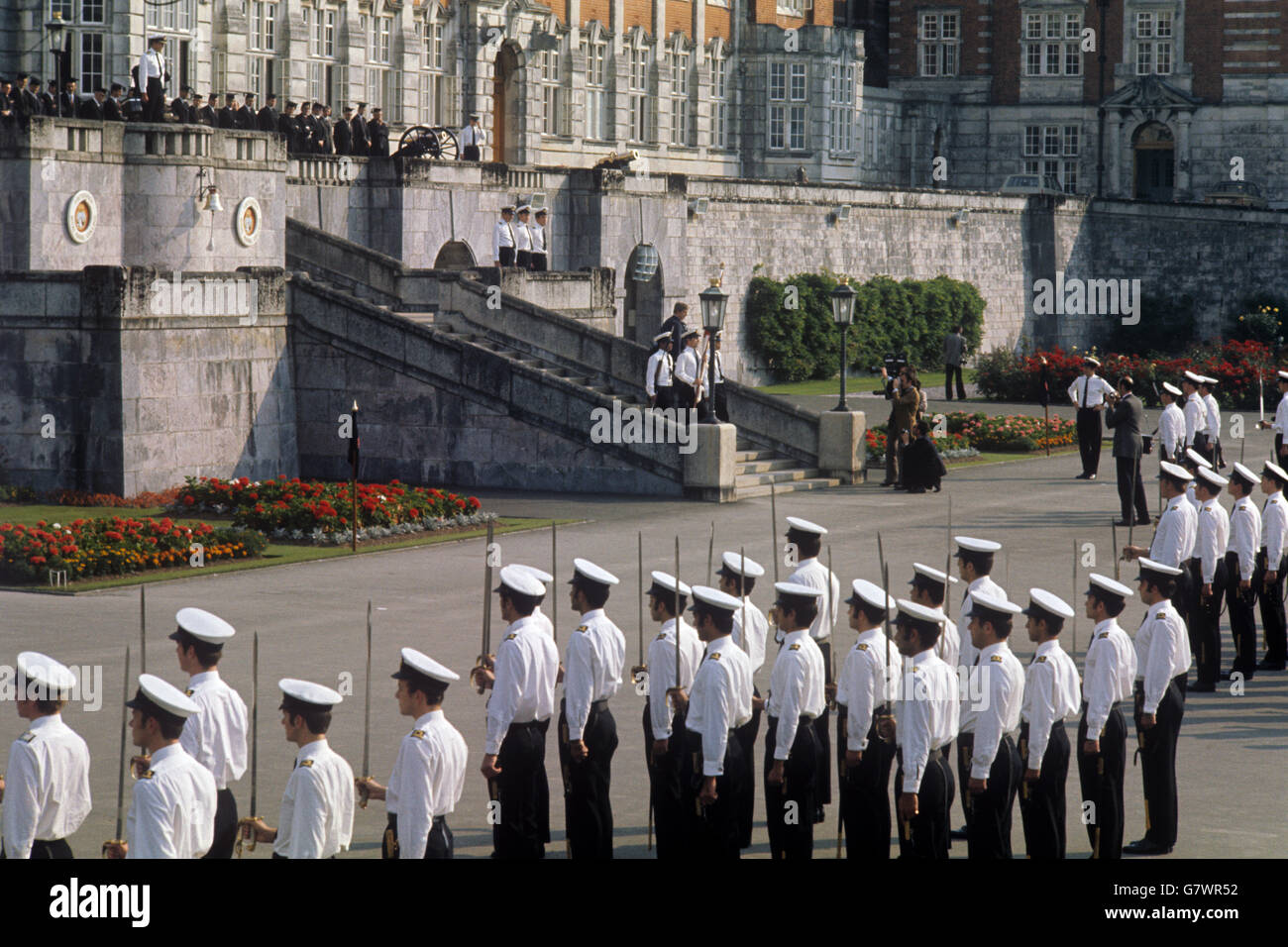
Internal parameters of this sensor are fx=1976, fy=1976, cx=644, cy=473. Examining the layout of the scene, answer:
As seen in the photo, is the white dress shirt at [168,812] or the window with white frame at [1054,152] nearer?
the white dress shirt at [168,812]

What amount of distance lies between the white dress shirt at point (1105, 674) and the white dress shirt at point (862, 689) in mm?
1227

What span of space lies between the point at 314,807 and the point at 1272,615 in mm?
10739

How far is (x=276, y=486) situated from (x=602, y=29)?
1206 inches

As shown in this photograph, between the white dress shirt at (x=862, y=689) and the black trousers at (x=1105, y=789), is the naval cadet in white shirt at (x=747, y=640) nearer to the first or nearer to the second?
the white dress shirt at (x=862, y=689)

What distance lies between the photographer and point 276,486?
23.9 m

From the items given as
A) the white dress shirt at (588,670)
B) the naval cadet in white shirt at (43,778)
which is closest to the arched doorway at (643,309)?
the white dress shirt at (588,670)

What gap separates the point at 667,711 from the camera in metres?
11.3

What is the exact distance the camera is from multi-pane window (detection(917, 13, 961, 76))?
6894 cm

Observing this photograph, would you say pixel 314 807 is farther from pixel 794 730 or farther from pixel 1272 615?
pixel 1272 615

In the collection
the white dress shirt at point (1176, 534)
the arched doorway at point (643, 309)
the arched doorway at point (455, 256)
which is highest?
the arched doorway at point (455, 256)

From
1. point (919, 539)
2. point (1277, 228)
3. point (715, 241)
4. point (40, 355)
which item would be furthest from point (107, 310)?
point (1277, 228)

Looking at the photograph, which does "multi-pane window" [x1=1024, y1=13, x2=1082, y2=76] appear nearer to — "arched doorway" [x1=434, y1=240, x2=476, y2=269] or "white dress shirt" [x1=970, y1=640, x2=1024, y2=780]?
"arched doorway" [x1=434, y1=240, x2=476, y2=269]

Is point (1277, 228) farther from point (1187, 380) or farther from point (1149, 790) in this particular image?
point (1149, 790)

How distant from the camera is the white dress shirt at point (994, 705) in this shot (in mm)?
10602
